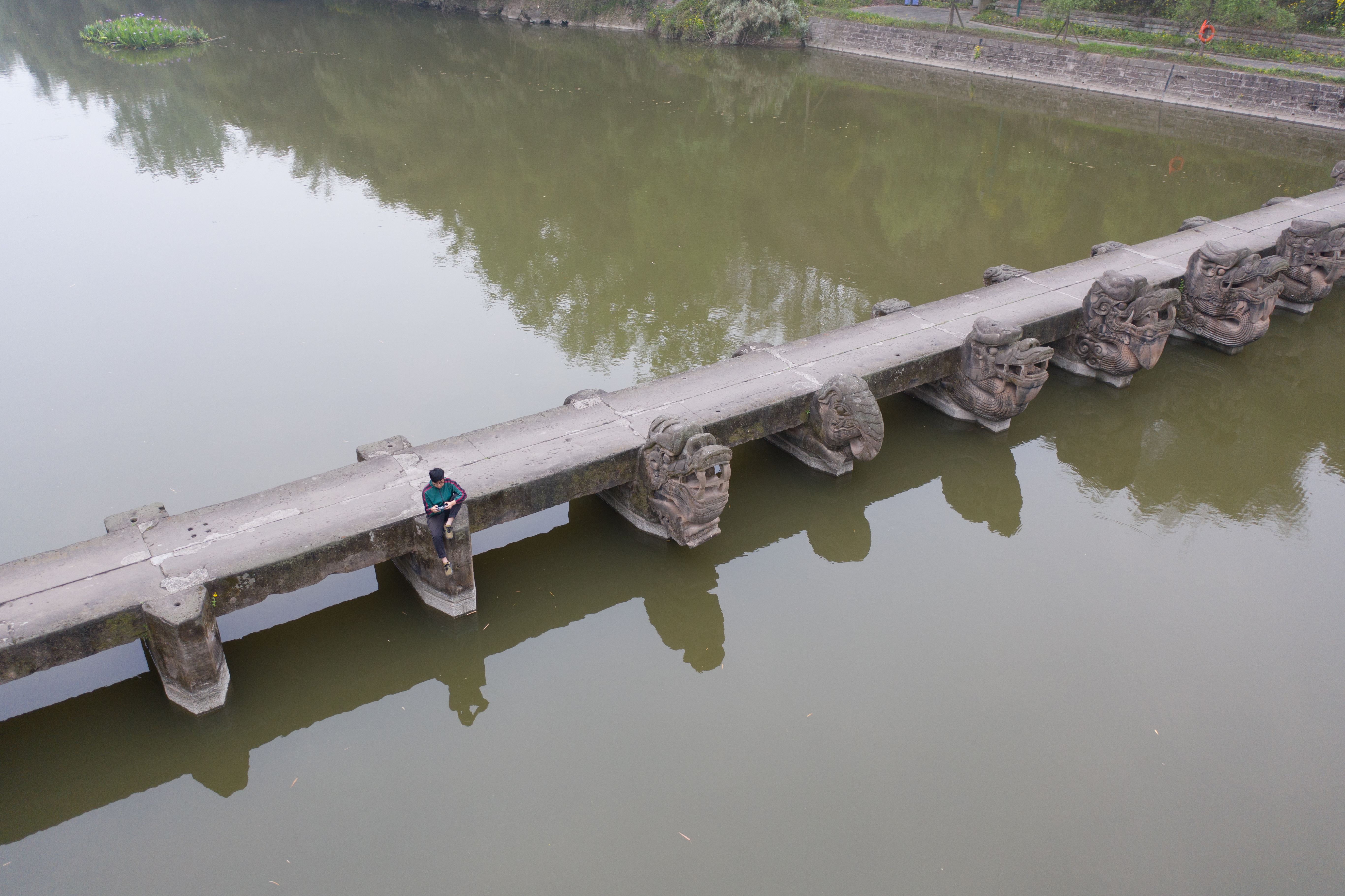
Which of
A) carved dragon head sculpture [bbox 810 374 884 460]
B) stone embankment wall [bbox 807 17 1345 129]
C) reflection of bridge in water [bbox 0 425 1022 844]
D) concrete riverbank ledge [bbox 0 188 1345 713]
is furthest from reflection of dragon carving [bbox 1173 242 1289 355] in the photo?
stone embankment wall [bbox 807 17 1345 129]

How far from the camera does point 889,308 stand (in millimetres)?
10375

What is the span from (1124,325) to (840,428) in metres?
4.12

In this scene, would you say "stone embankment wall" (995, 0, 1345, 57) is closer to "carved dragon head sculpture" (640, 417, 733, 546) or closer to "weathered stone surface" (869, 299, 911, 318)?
"weathered stone surface" (869, 299, 911, 318)

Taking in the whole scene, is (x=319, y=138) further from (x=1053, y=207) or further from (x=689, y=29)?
(x=689, y=29)

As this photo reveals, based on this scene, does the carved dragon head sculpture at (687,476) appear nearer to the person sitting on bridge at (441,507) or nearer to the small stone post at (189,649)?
the person sitting on bridge at (441,507)

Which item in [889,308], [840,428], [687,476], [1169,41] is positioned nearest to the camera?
[687,476]

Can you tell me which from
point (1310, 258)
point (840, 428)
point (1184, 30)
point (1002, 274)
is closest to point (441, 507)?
point (840, 428)

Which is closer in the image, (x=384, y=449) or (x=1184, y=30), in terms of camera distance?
(x=384, y=449)

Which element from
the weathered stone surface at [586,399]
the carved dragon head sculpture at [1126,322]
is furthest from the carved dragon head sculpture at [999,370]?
the weathered stone surface at [586,399]

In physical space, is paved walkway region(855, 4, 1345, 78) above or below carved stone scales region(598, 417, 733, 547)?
above

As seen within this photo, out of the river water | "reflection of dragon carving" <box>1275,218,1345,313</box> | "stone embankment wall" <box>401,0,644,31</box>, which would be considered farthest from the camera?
"stone embankment wall" <box>401,0,644,31</box>

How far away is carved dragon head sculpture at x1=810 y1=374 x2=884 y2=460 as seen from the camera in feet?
26.0

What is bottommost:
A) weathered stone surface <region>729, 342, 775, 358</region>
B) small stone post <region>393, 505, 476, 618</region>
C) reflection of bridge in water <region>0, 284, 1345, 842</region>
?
reflection of bridge in water <region>0, 284, 1345, 842</region>

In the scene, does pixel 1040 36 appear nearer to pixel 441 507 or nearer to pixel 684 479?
pixel 684 479
